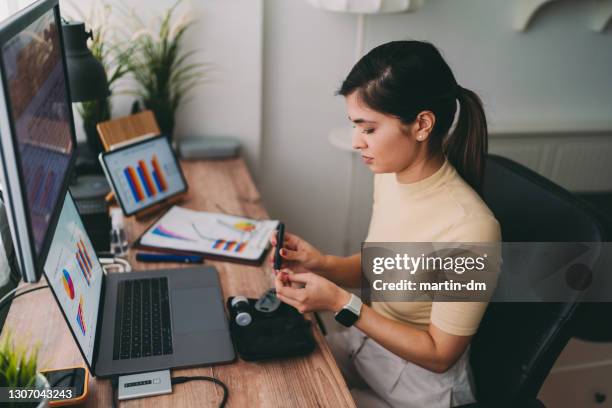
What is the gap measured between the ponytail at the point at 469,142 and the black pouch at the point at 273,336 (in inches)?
18.4

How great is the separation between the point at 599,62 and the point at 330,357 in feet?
6.56

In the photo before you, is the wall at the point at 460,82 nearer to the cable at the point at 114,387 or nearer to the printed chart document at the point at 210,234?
the printed chart document at the point at 210,234

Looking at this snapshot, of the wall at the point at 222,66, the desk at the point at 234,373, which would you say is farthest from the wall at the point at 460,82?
the desk at the point at 234,373

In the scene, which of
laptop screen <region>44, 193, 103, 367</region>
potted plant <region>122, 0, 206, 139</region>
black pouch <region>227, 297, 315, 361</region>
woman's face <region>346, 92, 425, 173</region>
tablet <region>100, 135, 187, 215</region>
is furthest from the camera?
potted plant <region>122, 0, 206, 139</region>

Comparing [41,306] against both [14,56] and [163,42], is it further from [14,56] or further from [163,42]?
[163,42]

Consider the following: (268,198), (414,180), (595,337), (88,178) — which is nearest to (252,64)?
(268,198)

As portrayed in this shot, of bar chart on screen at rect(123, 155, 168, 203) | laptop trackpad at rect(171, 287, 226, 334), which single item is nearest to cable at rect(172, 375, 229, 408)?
laptop trackpad at rect(171, 287, 226, 334)

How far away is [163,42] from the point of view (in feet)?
5.86

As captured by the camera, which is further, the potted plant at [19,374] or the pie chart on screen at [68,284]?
the pie chart on screen at [68,284]

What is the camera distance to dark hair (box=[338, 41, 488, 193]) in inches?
40.6

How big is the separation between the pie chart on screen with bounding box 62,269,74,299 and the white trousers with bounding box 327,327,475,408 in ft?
2.06

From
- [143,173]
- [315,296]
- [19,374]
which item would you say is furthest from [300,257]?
[19,374]

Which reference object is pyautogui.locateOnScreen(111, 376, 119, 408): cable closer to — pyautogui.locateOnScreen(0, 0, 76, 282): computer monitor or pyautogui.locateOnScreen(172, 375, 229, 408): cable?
pyautogui.locateOnScreen(172, 375, 229, 408): cable

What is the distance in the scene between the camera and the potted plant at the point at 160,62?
179 centimetres
